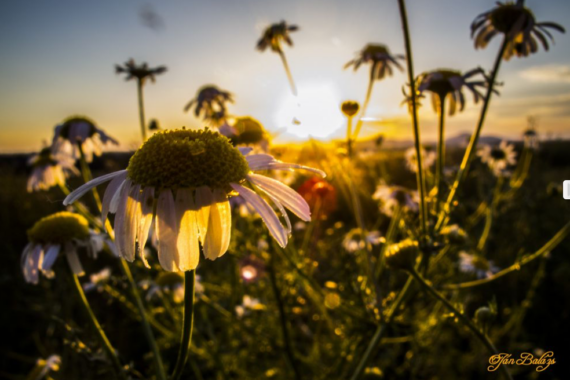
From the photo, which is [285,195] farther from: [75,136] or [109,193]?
[75,136]

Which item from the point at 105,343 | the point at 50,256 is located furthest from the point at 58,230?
the point at 105,343

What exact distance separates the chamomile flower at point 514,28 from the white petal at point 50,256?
218 centimetres

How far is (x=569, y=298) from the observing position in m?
4.56

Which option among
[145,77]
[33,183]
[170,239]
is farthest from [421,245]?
[33,183]

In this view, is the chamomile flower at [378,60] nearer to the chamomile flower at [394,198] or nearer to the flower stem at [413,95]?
the chamomile flower at [394,198]

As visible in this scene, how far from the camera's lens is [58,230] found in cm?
173

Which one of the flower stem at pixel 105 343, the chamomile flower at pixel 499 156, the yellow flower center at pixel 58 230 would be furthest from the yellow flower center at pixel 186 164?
the chamomile flower at pixel 499 156

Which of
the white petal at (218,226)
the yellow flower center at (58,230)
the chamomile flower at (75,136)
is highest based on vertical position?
the chamomile flower at (75,136)

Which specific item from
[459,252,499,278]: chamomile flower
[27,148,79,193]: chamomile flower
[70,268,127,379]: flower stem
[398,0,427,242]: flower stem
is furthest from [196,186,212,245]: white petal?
[27,148,79,193]: chamomile flower

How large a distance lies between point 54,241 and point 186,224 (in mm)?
1165

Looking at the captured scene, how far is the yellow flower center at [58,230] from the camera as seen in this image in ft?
5.61

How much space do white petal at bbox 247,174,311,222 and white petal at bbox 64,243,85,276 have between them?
0.91 m

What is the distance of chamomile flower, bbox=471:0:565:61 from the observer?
1805 mm

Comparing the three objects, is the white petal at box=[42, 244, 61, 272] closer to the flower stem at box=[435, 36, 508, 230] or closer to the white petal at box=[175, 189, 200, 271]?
the white petal at box=[175, 189, 200, 271]
